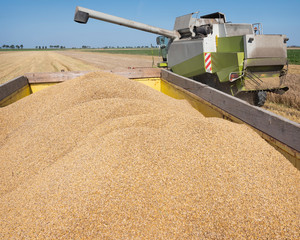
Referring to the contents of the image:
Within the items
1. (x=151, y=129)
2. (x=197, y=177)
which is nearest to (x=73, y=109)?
(x=151, y=129)

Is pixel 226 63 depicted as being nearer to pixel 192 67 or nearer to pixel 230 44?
pixel 230 44

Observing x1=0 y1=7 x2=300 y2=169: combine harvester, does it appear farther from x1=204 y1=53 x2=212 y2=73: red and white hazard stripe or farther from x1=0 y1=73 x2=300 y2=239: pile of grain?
x1=0 y1=73 x2=300 y2=239: pile of grain

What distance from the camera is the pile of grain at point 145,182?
1.28 m

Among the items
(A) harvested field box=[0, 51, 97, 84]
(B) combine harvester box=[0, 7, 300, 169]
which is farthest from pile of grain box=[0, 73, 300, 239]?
(A) harvested field box=[0, 51, 97, 84]

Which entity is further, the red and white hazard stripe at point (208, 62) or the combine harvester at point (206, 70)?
the red and white hazard stripe at point (208, 62)

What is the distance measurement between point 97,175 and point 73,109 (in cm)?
122

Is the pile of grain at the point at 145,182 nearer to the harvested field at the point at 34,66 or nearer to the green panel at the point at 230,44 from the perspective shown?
the green panel at the point at 230,44

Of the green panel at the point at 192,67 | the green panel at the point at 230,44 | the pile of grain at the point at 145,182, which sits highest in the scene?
the green panel at the point at 230,44

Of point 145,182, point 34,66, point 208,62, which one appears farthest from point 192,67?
point 34,66

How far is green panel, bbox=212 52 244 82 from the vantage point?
420 cm

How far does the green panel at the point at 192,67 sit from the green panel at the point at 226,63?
0.25 m

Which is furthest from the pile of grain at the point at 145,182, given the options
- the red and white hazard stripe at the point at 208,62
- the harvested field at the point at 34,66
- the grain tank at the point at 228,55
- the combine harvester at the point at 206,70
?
the harvested field at the point at 34,66

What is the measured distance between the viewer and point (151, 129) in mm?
2059

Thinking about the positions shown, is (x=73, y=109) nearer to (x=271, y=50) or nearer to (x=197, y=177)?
(x=197, y=177)
